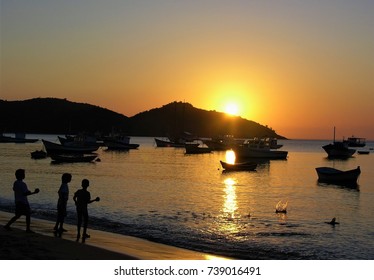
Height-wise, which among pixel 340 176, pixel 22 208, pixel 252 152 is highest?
pixel 252 152

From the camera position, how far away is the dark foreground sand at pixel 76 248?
44.5 ft

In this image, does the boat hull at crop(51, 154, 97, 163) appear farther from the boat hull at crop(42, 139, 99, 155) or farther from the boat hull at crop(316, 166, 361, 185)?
the boat hull at crop(316, 166, 361, 185)

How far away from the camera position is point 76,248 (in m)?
15.2

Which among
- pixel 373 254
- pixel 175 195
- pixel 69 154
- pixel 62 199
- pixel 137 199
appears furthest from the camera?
pixel 69 154

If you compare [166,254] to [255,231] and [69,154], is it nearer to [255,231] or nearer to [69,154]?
[255,231]

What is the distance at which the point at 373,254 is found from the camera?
19.9 metres

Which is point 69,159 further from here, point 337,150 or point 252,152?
point 337,150

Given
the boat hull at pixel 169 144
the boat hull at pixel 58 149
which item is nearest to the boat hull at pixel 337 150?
the boat hull at pixel 169 144

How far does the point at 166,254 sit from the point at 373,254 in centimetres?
905

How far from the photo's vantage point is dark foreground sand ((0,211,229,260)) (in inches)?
534

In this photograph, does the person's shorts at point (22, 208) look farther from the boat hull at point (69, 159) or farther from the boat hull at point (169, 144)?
the boat hull at point (169, 144)

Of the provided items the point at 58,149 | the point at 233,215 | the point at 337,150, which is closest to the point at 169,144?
the point at 337,150

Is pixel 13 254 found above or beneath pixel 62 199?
beneath
